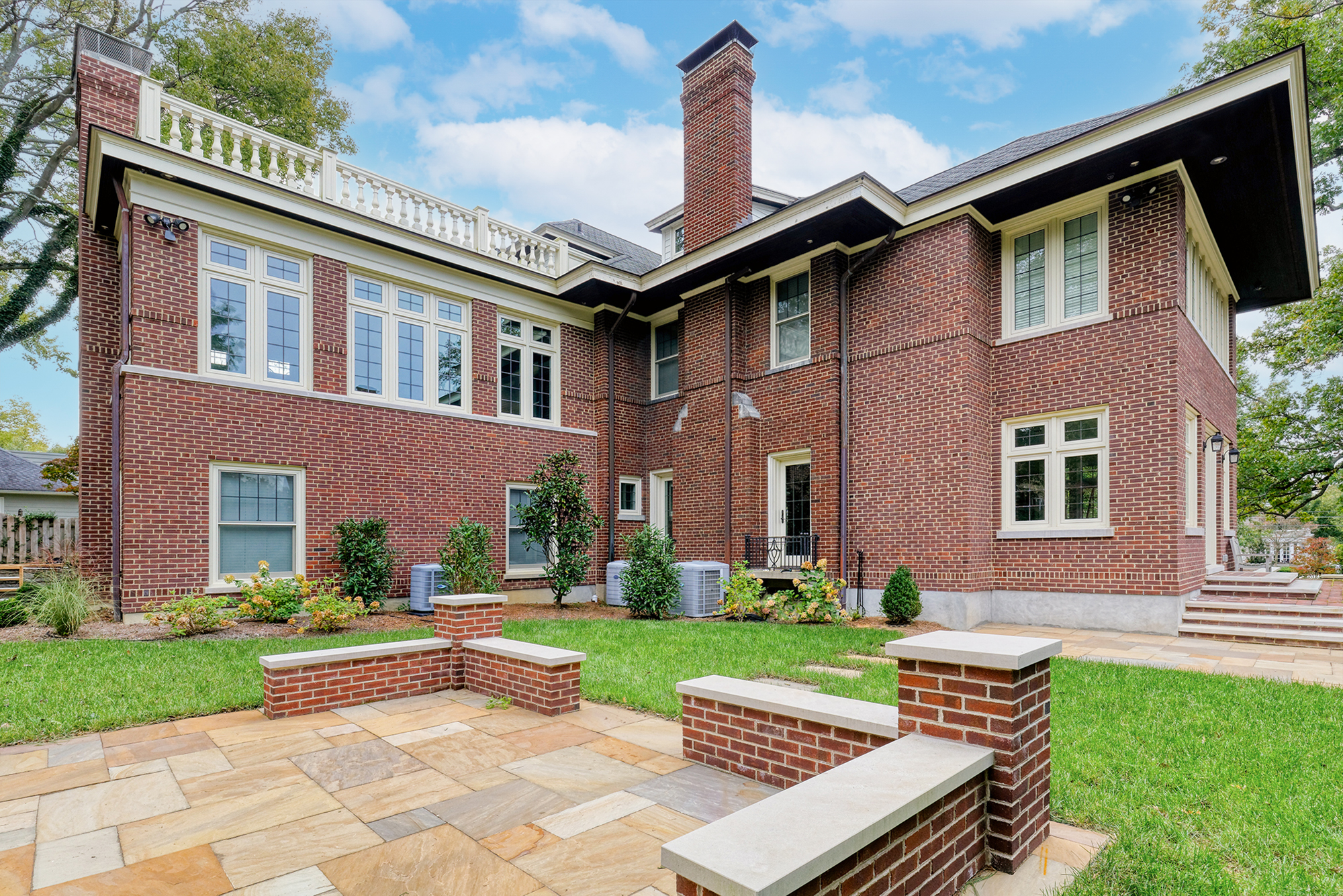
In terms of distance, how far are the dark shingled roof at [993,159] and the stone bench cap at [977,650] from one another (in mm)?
8636

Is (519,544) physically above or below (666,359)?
below

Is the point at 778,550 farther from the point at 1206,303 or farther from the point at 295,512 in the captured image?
the point at 1206,303

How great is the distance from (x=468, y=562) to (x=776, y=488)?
5.50 m

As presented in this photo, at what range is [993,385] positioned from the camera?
10156 millimetres

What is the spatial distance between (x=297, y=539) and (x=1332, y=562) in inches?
889

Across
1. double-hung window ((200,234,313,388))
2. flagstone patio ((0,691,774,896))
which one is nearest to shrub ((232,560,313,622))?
double-hung window ((200,234,313,388))

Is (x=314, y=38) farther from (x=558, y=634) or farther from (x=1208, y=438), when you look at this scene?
(x=1208, y=438)

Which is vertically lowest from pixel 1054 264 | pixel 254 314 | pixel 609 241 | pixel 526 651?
pixel 526 651

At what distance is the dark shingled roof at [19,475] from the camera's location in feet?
60.8

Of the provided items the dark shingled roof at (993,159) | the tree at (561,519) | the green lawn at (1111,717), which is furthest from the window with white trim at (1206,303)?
the tree at (561,519)

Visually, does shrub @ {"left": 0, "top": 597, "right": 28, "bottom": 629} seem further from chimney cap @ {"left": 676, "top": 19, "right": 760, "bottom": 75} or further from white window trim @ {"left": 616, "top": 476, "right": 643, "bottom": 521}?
chimney cap @ {"left": 676, "top": 19, "right": 760, "bottom": 75}

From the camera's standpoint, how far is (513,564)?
497 inches

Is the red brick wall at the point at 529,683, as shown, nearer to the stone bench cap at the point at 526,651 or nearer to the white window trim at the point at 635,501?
the stone bench cap at the point at 526,651

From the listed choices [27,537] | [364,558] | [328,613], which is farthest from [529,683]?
[27,537]
